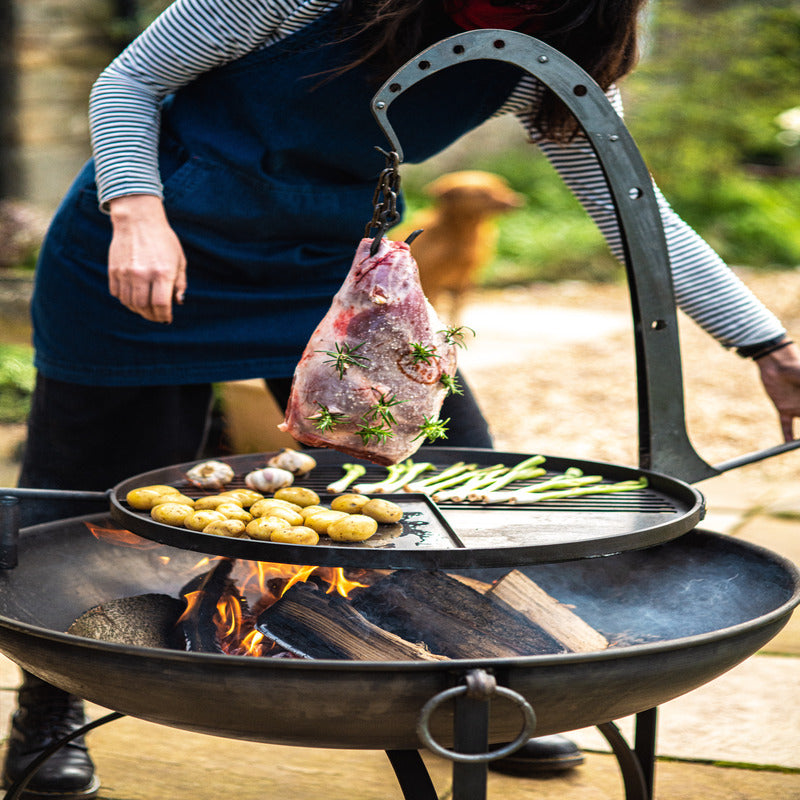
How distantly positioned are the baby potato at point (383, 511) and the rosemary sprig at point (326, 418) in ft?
0.46

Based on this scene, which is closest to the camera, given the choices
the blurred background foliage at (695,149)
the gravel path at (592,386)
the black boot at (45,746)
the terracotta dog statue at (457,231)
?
the black boot at (45,746)

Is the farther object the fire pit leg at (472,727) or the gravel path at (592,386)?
the gravel path at (592,386)

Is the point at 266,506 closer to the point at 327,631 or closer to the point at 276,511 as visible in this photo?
the point at 276,511

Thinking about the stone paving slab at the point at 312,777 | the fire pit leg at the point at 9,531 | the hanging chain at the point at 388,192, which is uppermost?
the hanging chain at the point at 388,192

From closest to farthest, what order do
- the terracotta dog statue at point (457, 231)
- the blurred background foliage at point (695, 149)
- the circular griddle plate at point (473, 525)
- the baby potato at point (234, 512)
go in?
the circular griddle plate at point (473, 525), the baby potato at point (234, 512), the terracotta dog statue at point (457, 231), the blurred background foliage at point (695, 149)

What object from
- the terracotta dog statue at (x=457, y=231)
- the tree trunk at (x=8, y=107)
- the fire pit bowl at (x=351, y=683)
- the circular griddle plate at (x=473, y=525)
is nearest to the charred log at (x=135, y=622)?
the fire pit bowl at (x=351, y=683)

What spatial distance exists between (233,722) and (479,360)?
5.70 m

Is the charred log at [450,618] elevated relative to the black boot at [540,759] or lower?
elevated

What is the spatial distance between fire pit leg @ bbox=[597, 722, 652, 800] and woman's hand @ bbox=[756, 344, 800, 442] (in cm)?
71

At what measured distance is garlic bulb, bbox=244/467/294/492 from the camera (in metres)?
1.71

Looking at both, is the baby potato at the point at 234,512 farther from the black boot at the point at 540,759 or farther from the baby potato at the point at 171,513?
the black boot at the point at 540,759

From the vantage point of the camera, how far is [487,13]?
171cm

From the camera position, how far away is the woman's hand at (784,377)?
1.97 meters

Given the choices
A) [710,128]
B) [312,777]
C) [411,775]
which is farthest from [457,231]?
[710,128]
